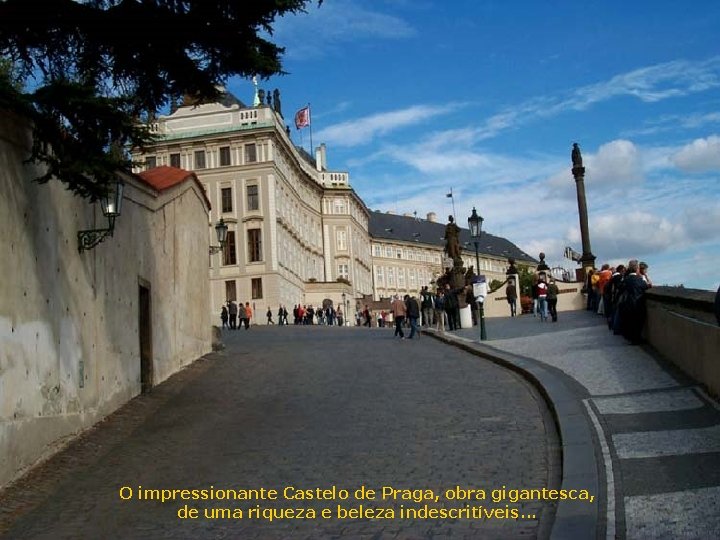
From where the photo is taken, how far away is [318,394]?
14.8 metres

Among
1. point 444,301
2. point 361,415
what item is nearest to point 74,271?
point 361,415

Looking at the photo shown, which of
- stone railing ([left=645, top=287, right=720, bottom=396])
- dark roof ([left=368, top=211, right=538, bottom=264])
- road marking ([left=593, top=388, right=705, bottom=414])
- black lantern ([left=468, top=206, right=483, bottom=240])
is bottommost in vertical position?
road marking ([left=593, top=388, right=705, bottom=414])

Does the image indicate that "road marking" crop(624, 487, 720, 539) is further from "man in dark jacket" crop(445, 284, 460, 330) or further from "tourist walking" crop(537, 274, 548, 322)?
"man in dark jacket" crop(445, 284, 460, 330)

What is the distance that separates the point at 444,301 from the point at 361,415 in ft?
65.4

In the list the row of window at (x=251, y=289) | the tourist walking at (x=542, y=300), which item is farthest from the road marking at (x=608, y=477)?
the row of window at (x=251, y=289)

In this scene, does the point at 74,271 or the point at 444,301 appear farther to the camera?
the point at 444,301

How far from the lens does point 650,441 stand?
29.2 feet

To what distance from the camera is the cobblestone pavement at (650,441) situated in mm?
A: 6547

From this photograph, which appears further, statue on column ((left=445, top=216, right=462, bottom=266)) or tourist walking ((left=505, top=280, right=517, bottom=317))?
statue on column ((left=445, top=216, right=462, bottom=266))

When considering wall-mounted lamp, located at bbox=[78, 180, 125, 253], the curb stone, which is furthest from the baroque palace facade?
the curb stone

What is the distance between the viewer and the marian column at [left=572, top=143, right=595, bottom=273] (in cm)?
4481

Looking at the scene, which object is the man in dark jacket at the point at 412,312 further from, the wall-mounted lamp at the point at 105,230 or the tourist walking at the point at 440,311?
the wall-mounted lamp at the point at 105,230

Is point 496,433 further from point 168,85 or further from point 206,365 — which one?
point 206,365

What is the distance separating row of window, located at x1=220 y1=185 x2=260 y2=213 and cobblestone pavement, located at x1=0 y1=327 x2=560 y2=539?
59.5 meters
